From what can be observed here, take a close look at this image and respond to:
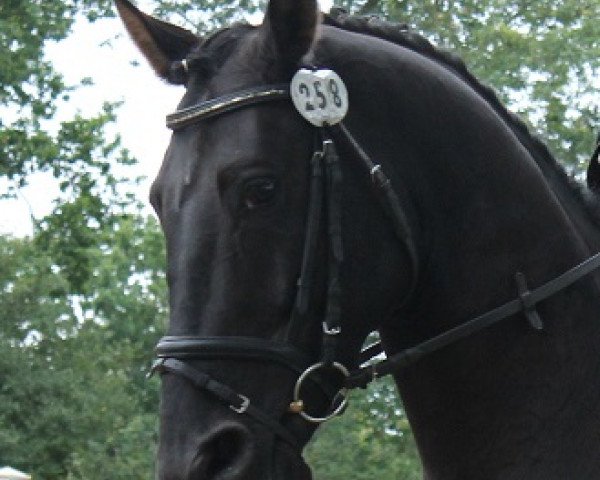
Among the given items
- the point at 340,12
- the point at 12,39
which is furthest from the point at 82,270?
the point at 340,12

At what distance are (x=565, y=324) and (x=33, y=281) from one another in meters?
23.2

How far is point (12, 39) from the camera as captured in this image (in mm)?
20469

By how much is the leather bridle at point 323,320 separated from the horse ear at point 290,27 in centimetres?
10

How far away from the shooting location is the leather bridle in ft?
11.4

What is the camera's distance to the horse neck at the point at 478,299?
3.82m

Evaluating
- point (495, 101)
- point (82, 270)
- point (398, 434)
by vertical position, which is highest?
point (82, 270)

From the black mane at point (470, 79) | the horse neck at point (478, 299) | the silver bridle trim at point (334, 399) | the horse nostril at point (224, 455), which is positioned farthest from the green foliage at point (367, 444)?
the horse nostril at point (224, 455)

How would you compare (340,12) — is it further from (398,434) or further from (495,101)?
(398,434)

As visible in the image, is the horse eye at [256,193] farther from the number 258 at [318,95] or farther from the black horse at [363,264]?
the number 258 at [318,95]

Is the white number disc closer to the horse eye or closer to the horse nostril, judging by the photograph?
the horse eye

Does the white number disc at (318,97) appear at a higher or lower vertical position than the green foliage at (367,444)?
lower

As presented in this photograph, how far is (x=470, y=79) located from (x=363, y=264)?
772 mm

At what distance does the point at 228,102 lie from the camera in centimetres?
371

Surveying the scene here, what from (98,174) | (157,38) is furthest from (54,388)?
(157,38)
